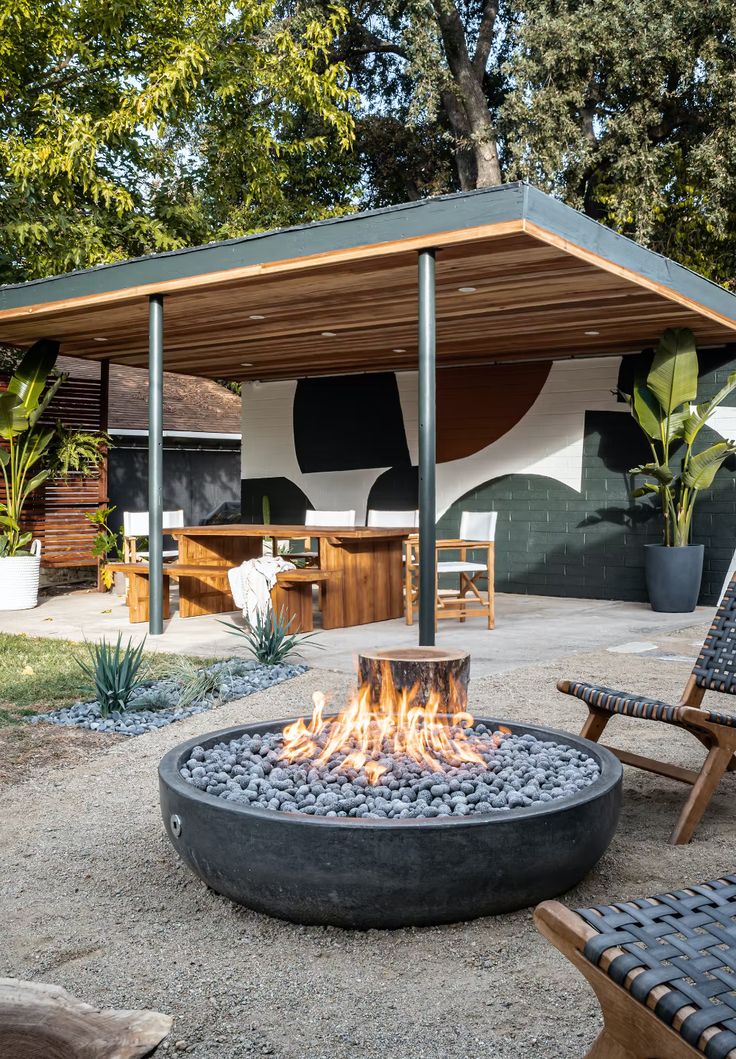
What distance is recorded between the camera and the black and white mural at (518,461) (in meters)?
9.81

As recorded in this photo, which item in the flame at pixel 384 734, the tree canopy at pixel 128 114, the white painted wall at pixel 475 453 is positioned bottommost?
the flame at pixel 384 734

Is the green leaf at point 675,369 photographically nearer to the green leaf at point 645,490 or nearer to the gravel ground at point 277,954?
the green leaf at point 645,490

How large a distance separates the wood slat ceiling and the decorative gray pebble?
333 centimetres

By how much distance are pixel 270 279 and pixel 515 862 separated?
503cm

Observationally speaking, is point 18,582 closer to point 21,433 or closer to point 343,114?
point 21,433

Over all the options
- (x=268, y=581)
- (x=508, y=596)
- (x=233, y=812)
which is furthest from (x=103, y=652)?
(x=508, y=596)

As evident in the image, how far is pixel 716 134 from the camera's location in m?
14.2

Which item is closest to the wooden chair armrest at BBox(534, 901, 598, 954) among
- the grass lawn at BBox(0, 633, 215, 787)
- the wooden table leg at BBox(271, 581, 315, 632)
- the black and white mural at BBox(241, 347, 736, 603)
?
the grass lawn at BBox(0, 633, 215, 787)

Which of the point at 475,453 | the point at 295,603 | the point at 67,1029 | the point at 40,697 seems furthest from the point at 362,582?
the point at 67,1029

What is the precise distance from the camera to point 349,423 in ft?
38.9

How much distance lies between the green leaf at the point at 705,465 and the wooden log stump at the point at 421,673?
231 inches

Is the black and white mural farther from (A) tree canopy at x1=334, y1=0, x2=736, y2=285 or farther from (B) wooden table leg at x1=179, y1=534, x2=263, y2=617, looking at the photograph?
(A) tree canopy at x1=334, y1=0, x2=736, y2=285

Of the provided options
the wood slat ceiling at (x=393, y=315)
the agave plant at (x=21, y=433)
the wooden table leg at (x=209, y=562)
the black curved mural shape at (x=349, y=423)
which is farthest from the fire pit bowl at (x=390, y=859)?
the black curved mural shape at (x=349, y=423)

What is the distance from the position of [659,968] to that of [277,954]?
1157 mm
